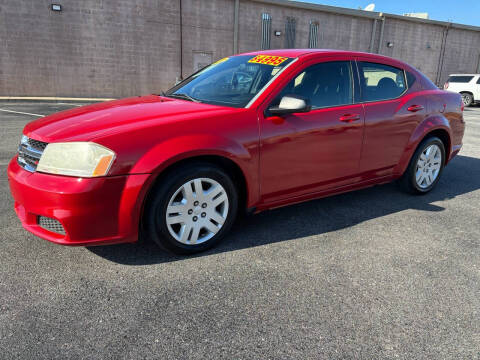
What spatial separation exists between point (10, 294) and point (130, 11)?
18452mm

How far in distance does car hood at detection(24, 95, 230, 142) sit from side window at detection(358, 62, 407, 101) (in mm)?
1691

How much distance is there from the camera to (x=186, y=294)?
8.16 ft

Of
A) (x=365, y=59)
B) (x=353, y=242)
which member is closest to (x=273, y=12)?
(x=365, y=59)

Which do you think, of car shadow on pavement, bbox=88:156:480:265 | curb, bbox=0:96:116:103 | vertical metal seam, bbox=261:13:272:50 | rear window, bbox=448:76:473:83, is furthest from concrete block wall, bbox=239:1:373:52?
car shadow on pavement, bbox=88:156:480:265

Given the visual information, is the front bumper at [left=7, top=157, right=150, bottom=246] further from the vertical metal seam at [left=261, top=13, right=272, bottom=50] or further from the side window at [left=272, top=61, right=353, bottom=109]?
the vertical metal seam at [left=261, top=13, right=272, bottom=50]

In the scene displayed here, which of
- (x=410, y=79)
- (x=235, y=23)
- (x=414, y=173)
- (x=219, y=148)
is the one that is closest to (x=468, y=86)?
(x=235, y=23)

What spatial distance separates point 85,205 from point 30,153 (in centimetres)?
68

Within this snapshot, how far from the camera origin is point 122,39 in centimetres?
1838

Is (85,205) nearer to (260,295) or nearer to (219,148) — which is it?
→ (219,148)

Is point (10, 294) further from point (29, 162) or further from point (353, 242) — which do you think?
Answer: point (353, 242)

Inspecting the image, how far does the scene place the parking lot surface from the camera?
203 centimetres

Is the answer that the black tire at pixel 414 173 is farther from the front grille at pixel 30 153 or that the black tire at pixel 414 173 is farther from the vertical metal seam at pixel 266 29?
the vertical metal seam at pixel 266 29

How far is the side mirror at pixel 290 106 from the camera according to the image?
3.04 metres

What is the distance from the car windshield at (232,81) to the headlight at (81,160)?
1.15 metres
